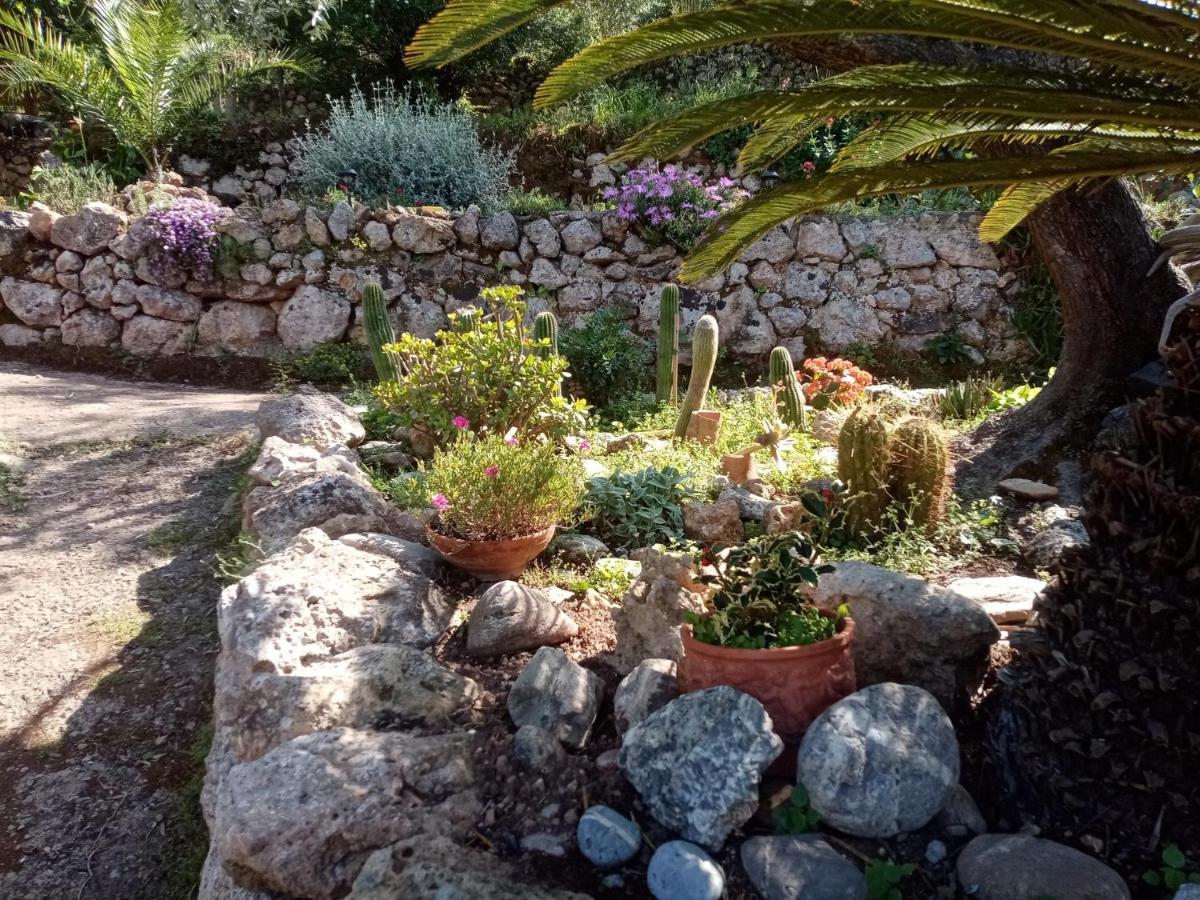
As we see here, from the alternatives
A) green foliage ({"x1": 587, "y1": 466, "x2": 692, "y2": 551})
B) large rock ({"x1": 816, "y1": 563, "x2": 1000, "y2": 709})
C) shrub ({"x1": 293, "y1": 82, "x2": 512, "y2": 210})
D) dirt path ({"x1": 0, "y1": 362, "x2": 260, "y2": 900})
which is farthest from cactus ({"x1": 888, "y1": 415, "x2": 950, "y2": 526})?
shrub ({"x1": 293, "y1": 82, "x2": 512, "y2": 210})

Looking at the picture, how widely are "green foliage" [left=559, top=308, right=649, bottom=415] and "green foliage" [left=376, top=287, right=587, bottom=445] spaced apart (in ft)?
8.62

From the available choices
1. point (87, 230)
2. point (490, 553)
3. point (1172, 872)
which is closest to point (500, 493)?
point (490, 553)

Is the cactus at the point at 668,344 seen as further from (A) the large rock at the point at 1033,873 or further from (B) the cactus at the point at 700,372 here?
(A) the large rock at the point at 1033,873

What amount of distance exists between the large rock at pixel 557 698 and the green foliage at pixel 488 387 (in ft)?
7.30

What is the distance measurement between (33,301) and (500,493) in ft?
24.2

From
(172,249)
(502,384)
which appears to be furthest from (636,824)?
(172,249)

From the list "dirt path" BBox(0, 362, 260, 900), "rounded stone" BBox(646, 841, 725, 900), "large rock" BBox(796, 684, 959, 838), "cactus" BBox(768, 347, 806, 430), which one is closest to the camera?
"rounded stone" BBox(646, 841, 725, 900)

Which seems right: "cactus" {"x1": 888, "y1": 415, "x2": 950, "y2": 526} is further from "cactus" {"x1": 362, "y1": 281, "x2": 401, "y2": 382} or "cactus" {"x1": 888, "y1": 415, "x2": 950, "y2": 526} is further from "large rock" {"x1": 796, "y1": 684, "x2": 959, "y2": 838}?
"cactus" {"x1": 362, "y1": 281, "x2": 401, "y2": 382}

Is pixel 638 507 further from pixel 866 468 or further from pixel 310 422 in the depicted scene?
pixel 310 422

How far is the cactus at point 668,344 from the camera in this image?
691 cm

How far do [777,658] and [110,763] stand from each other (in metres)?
2.39

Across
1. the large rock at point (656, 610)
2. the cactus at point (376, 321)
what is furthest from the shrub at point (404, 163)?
the large rock at point (656, 610)

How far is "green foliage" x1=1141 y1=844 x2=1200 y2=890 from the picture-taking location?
1853mm

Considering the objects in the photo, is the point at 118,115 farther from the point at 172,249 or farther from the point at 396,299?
the point at 396,299
